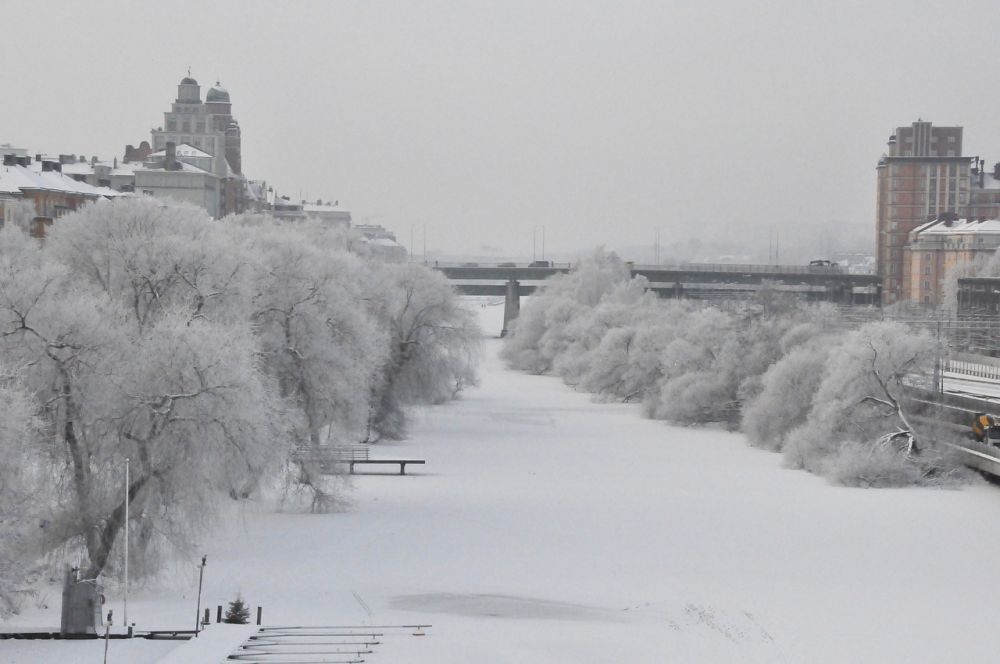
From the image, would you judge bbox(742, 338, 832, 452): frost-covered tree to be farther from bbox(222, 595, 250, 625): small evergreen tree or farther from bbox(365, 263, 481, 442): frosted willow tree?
bbox(222, 595, 250, 625): small evergreen tree

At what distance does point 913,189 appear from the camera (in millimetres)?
169250

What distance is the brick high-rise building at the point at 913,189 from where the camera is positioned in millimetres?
165875

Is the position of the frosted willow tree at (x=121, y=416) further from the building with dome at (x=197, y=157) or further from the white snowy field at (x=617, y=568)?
the building with dome at (x=197, y=157)

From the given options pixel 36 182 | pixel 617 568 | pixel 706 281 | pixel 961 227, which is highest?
pixel 36 182

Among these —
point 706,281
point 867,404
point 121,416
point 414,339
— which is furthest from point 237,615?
point 706,281

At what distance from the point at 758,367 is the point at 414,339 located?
15.3m

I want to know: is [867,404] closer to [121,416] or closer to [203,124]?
[121,416]

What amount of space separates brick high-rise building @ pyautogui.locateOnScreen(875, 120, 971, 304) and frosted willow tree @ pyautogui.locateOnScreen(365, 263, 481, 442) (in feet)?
326

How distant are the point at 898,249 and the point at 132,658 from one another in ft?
503

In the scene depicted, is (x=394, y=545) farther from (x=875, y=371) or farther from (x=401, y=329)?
(x=401, y=329)

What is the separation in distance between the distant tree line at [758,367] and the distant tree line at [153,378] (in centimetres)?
1561

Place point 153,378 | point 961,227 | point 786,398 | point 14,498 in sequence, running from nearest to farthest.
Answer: point 14,498 < point 153,378 < point 786,398 < point 961,227

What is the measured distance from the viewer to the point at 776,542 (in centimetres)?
3622

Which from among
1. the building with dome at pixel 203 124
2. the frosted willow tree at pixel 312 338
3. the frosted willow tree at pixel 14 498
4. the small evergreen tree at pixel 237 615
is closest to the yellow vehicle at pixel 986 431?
the frosted willow tree at pixel 312 338
